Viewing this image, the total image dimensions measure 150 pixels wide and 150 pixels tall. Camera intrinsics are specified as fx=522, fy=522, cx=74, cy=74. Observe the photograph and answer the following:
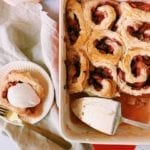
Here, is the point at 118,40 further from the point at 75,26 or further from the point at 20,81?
the point at 20,81

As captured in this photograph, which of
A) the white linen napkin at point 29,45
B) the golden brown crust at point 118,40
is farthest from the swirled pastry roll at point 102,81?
the white linen napkin at point 29,45

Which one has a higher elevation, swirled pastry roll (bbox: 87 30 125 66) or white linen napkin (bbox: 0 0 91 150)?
swirled pastry roll (bbox: 87 30 125 66)

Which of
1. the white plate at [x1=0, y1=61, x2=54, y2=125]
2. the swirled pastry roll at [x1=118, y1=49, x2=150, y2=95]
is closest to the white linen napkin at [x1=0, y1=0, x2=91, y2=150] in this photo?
the white plate at [x1=0, y1=61, x2=54, y2=125]

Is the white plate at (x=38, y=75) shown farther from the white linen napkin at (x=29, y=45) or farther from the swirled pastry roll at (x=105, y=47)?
the swirled pastry roll at (x=105, y=47)

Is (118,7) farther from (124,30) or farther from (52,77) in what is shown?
(52,77)

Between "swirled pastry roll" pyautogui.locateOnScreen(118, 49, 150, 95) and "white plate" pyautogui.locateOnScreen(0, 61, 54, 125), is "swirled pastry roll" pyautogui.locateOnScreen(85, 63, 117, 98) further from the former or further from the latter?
"white plate" pyautogui.locateOnScreen(0, 61, 54, 125)

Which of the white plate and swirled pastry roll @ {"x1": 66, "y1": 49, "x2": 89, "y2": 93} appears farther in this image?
the white plate

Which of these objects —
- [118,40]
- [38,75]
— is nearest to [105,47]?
[118,40]
